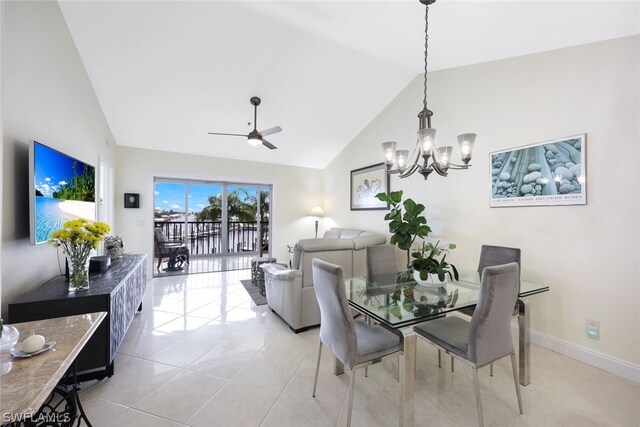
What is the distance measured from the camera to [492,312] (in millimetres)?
1530

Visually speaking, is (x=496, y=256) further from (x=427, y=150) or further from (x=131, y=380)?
(x=131, y=380)

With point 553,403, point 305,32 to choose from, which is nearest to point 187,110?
point 305,32

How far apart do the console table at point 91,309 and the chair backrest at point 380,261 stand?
2.21 meters

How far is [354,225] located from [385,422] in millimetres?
3729

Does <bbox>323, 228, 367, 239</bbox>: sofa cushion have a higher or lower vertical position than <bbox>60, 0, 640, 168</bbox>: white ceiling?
lower

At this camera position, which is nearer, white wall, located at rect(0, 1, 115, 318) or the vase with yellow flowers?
white wall, located at rect(0, 1, 115, 318)

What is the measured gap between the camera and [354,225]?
5.16 m

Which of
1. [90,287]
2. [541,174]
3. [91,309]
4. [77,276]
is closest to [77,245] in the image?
[77,276]

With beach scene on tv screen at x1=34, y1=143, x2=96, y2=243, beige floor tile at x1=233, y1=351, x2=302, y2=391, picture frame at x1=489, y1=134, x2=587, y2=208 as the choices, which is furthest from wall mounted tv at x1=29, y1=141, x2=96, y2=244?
picture frame at x1=489, y1=134, x2=587, y2=208

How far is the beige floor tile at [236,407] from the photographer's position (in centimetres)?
160

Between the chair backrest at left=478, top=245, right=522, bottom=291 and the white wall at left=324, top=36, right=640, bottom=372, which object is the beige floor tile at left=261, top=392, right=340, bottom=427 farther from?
the white wall at left=324, top=36, right=640, bottom=372

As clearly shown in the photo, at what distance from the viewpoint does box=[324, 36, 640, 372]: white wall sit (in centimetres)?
205

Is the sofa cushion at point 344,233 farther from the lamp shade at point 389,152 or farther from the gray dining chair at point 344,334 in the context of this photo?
the gray dining chair at point 344,334

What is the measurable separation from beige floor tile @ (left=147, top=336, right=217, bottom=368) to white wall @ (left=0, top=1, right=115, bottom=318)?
1.14 m
